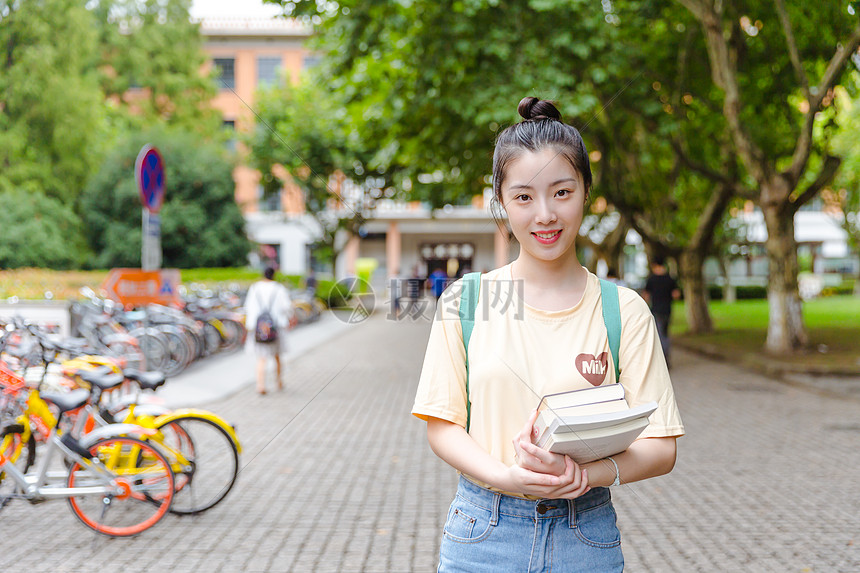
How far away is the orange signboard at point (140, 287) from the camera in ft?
29.6

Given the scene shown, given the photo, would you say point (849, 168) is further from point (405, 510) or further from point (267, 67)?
point (405, 510)

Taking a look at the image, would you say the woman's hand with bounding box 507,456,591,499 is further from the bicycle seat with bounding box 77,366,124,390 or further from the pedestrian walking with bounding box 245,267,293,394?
the pedestrian walking with bounding box 245,267,293,394

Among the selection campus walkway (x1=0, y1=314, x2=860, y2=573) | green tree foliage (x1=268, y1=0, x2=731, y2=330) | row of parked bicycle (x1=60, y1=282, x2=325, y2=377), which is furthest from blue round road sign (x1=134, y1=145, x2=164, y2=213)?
green tree foliage (x1=268, y1=0, x2=731, y2=330)

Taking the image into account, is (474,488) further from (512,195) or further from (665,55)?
(665,55)

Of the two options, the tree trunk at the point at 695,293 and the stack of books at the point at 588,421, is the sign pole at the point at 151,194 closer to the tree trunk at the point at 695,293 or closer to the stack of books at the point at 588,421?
the stack of books at the point at 588,421

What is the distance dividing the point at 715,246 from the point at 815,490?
986 inches

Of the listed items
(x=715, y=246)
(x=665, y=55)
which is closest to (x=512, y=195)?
(x=665, y=55)

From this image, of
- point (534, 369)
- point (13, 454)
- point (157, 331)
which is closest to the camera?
point (534, 369)

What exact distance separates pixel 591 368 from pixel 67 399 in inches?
156

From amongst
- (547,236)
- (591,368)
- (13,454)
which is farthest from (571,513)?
(13,454)

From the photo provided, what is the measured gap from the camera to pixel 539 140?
1.49 m

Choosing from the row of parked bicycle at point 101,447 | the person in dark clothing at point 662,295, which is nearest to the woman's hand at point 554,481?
the row of parked bicycle at point 101,447

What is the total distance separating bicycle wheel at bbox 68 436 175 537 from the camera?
Result: 4.46 meters

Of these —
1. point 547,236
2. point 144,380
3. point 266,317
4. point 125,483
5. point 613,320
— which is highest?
point 547,236
